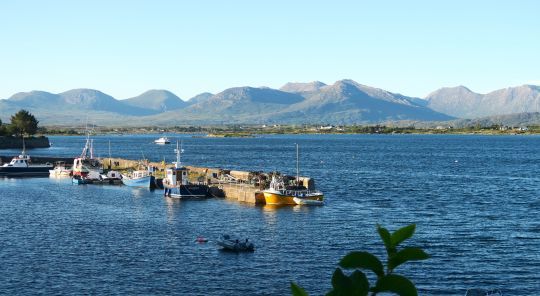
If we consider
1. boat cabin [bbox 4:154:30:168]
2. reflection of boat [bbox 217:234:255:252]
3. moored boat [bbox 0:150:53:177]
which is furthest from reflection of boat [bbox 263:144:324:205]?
boat cabin [bbox 4:154:30:168]

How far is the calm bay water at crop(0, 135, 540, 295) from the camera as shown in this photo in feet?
142

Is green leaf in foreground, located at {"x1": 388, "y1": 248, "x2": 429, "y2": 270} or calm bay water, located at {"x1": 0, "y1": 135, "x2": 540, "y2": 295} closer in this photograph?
green leaf in foreground, located at {"x1": 388, "y1": 248, "x2": 429, "y2": 270}

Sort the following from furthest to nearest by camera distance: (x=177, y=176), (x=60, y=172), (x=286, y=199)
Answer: (x=60, y=172), (x=177, y=176), (x=286, y=199)

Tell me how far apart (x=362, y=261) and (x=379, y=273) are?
0.16 meters

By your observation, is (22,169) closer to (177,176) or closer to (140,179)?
(140,179)

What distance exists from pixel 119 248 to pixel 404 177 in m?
79.1

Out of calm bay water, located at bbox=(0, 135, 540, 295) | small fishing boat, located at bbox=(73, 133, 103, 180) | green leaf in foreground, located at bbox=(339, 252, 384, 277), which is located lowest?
calm bay water, located at bbox=(0, 135, 540, 295)

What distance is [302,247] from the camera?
177 feet

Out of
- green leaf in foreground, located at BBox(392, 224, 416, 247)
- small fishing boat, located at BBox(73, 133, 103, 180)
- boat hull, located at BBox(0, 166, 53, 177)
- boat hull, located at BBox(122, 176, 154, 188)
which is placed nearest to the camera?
green leaf in foreground, located at BBox(392, 224, 416, 247)

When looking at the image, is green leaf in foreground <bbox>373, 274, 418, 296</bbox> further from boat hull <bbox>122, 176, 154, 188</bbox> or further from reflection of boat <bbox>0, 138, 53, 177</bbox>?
reflection of boat <bbox>0, 138, 53, 177</bbox>

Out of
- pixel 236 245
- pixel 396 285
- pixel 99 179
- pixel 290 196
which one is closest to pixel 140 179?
pixel 99 179

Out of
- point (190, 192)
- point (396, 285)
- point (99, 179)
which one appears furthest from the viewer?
point (99, 179)

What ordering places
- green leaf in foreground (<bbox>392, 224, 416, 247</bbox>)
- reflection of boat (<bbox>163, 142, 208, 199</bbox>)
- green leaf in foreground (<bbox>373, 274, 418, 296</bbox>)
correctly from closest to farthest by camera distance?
1. green leaf in foreground (<bbox>373, 274, 418, 296</bbox>)
2. green leaf in foreground (<bbox>392, 224, 416, 247</bbox>)
3. reflection of boat (<bbox>163, 142, 208, 199</bbox>)

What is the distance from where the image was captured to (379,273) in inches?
185
